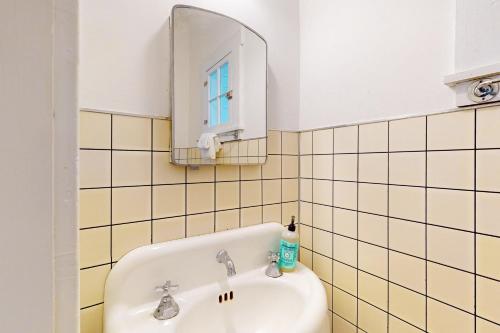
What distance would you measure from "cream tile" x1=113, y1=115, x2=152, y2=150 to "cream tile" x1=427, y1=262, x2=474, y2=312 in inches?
40.7

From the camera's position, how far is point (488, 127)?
667mm

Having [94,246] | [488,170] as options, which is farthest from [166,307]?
[488,170]

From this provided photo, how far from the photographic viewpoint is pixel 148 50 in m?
0.86

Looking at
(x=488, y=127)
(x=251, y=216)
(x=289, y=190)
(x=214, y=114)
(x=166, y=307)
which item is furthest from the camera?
(x=289, y=190)

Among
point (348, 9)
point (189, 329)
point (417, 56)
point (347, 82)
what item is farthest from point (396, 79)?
point (189, 329)

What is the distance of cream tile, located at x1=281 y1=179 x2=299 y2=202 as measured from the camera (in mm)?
1218

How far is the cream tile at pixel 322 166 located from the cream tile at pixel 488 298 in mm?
583

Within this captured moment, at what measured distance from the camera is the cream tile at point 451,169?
2.31ft

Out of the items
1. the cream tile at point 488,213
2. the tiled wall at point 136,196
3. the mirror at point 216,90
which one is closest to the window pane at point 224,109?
the mirror at point 216,90

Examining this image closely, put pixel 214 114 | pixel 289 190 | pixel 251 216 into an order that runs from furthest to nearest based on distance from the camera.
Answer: pixel 289 190 < pixel 251 216 < pixel 214 114

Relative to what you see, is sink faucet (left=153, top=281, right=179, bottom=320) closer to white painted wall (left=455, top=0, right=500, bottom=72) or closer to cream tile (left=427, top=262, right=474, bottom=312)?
cream tile (left=427, top=262, right=474, bottom=312)

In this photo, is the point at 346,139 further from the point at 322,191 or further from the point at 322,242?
the point at 322,242

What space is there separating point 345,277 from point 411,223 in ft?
1.25

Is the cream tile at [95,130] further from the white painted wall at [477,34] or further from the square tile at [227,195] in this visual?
the white painted wall at [477,34]
